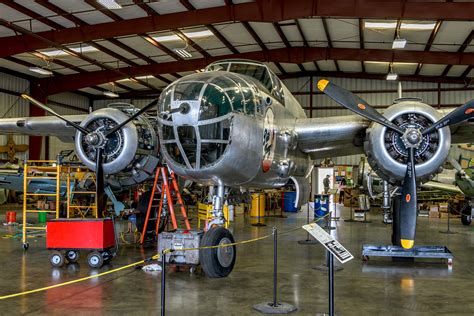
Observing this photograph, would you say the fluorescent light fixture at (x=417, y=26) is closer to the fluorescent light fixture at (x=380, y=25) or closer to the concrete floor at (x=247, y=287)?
the fluorescent light fixture at (x=380, y=25)

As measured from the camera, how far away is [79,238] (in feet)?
30.7

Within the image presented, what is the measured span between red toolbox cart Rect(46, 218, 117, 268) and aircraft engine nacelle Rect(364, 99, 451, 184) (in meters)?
5.58

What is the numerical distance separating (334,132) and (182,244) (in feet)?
12.3

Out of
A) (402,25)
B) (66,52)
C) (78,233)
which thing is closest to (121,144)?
(78,233)

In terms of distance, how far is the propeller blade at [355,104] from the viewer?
26.6 feet

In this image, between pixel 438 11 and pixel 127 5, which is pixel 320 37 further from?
pixel 127 5

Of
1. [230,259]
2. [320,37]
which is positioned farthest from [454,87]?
[230,259]

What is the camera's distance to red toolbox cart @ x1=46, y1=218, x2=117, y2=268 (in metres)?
9.31

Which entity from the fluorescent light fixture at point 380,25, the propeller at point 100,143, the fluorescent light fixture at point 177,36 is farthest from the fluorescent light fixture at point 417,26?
the propeller at point 100,143

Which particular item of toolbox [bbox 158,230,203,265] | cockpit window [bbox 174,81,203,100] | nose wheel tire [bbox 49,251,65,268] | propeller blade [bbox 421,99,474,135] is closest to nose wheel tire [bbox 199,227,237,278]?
toolbox [bbox 158,230,203,265]

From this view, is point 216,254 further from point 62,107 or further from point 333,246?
point 62,107

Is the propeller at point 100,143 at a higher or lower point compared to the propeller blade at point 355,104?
lower

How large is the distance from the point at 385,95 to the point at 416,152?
2589 cm

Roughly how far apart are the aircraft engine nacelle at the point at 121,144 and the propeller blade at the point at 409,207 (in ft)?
19.4
